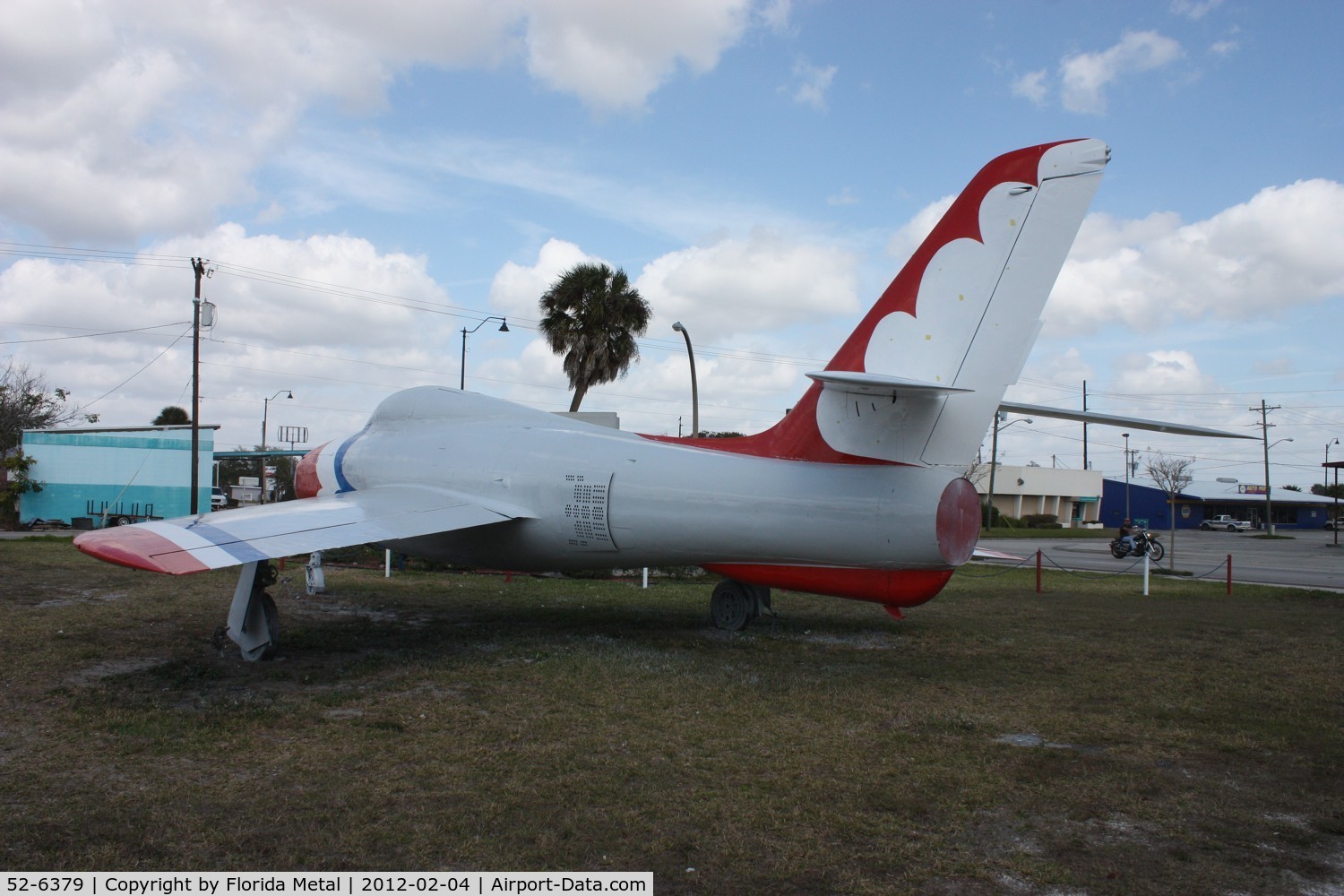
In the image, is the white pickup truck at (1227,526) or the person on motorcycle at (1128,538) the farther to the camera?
the white pickup truck at (1227,526)

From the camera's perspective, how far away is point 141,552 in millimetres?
7336

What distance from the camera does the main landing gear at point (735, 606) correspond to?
11.6 m

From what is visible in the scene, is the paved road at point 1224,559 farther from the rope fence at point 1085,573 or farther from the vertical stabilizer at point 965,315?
the vertical stabilizer at point 965,315

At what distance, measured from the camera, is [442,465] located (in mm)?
11641

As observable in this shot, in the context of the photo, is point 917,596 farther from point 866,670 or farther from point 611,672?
point 611,672

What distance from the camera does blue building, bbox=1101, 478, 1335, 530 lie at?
76.2m

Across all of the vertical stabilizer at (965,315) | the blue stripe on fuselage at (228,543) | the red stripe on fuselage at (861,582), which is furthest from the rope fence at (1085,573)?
the blue stripe on fuselage at (228,543)

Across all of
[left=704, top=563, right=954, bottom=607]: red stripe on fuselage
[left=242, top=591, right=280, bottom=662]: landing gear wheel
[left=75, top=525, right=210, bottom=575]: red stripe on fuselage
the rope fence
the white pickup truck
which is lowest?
the white pickup truck

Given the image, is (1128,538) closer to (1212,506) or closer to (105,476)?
(105,476)

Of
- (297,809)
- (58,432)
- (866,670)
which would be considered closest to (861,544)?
(866,670)

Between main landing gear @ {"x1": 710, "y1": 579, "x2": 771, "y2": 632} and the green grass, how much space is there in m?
0.31

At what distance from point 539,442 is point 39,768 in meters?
6.38

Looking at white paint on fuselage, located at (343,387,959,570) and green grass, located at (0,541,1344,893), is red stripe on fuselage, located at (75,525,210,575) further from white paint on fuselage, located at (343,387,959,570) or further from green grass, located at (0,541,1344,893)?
white paint on fuselage, located at (343,387,959,570)
